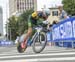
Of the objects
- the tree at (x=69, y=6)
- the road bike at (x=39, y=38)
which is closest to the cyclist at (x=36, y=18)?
the road bike at (x=39, y=38)

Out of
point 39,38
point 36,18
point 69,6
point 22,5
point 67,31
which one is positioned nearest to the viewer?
point 36,18

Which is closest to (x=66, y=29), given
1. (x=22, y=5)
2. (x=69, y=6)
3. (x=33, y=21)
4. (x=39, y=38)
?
(x=39, y=38)

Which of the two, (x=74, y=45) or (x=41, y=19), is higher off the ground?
(x=41, y=19)

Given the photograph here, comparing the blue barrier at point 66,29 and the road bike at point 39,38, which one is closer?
the road bike at point 39,38

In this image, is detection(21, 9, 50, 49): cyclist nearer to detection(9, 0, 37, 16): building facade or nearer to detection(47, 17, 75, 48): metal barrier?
detection(47, 17, 75, 48): metal barrier

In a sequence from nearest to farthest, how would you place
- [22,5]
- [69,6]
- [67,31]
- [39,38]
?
[39,38]
[67,31]
[69,6]
[22,5]

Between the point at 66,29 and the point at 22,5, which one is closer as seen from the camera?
the point at 66,29

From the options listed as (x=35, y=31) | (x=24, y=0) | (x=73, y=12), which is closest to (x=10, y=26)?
(x=73, y=12)

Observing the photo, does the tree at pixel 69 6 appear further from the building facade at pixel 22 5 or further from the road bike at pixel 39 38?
the building facade at pixel 22 5

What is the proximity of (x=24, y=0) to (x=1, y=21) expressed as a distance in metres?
42.8

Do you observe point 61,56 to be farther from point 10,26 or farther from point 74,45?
point 10,26

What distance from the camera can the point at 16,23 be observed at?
105m

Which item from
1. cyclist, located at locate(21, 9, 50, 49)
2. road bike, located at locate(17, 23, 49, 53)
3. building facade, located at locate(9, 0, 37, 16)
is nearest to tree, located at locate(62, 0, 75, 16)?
road bike, located at locate(17, 23, 49, 53)

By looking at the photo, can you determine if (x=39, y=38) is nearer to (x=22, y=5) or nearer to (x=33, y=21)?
(x=33, y=21)
